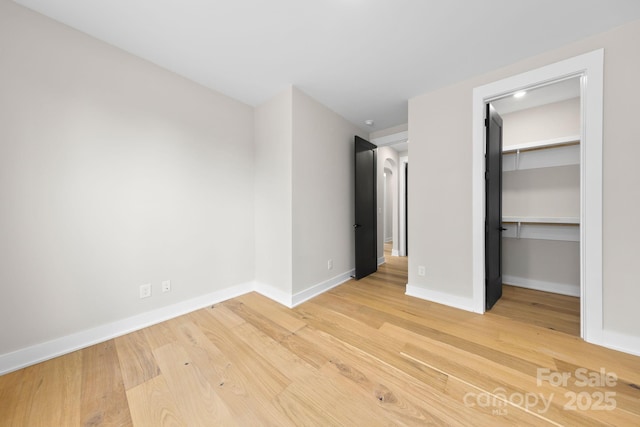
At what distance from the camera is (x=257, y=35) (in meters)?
1.79

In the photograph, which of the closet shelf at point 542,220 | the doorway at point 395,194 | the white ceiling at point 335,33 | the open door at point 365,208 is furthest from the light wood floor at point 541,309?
the white ceiling at point 335,33

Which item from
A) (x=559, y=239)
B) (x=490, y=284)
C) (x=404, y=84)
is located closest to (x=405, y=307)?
(x=490, y=284)

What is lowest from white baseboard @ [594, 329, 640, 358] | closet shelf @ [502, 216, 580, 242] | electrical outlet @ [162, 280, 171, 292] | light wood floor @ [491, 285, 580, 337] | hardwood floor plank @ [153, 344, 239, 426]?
hardwood floor plank @ [153, 344, 239, 426]

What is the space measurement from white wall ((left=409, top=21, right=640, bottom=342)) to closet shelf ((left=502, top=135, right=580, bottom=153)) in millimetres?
907

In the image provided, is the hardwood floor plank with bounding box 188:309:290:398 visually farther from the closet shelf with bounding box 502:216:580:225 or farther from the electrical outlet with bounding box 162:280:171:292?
the closet shelf with bounding box 502:216:580:225

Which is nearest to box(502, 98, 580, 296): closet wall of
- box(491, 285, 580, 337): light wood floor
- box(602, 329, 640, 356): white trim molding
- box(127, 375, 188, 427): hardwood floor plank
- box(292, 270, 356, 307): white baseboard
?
box(491, 285, 580, 337): light wood floor

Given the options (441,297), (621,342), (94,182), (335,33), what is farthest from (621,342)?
(94,182)

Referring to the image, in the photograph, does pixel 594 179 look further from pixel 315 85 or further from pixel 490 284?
pixel 315 85

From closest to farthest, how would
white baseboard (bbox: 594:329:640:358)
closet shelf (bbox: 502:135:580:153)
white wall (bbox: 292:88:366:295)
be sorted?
1. white baseboard (bbox: 594:329:640:358)
2. closet shelf (bbox: 502:135:580:153)
3. white wall (bbox: 292:88:366:295)

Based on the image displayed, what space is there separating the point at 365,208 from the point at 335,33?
2338mm

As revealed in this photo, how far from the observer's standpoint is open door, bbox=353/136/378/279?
134 inches

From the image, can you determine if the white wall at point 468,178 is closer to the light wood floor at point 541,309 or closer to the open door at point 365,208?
the light wood floor at point 541,309

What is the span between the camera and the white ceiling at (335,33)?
60.7 inches

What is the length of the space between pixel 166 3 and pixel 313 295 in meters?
3.00
